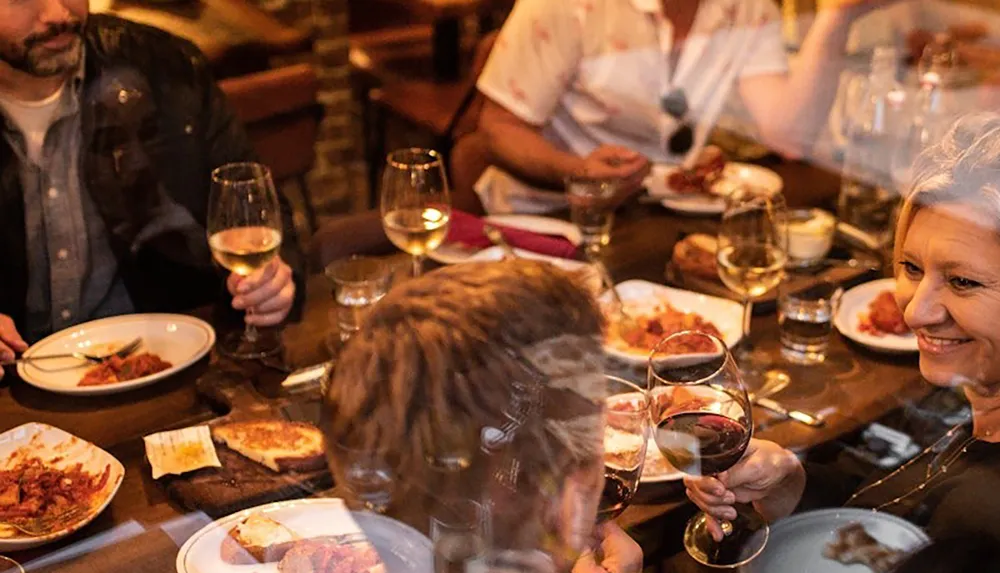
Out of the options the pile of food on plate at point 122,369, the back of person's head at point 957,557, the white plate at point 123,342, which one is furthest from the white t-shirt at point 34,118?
the back of person's head at point 957,557

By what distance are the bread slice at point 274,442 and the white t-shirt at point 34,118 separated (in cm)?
78

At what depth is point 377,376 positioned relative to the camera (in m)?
0.62

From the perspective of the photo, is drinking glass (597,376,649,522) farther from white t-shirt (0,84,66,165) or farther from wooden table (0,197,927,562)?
white t-shirt (0,84,66,165)

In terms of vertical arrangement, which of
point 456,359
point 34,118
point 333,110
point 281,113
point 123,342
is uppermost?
point 456,359

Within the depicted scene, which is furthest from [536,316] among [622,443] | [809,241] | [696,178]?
[696,178]

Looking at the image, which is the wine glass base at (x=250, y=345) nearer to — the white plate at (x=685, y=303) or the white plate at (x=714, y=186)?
the white plate at (x=685, y=303)

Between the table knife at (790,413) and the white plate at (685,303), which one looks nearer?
the table knife at (790,413)

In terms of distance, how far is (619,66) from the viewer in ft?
7.67

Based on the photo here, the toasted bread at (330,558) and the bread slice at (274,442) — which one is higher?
the toasted bread at (330,558)

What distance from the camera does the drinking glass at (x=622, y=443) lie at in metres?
0.85

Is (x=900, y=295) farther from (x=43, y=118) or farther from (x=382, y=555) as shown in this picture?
(x=43, y=118)

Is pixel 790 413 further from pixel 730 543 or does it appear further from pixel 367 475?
pixel 367 475

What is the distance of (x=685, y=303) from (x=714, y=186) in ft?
1.65

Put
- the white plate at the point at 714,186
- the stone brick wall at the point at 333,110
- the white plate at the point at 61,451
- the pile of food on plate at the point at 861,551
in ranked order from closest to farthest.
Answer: the pile of food on plate at the point at 861,551
the white plate at the point at 61,451
the white plate at the point at 714,186
the stone brick wall at the point at 333,110
